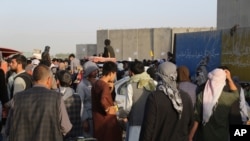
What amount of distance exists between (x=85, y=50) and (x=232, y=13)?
1092 inches

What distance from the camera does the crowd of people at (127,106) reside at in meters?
5.72

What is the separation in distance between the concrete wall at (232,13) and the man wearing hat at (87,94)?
70.7 feet

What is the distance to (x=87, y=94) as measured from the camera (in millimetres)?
8523

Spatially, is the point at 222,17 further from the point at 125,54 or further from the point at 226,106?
the point at 226,106

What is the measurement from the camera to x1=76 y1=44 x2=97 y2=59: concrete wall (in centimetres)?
5723

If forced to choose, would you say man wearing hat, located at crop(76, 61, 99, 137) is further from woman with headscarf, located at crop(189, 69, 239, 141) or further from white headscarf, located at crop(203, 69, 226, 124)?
white headscarf, located at crop(203, 69, 226, 124)

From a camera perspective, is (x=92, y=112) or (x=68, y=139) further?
(x=92, y=112)

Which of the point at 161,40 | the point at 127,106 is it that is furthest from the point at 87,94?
the point at 161,40

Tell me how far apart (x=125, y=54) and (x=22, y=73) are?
150 feet

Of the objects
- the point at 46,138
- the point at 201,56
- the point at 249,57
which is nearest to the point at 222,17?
the point at 201,56

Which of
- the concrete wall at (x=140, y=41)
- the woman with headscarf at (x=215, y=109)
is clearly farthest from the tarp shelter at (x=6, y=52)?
the concrete wall at (x=140, y=41)

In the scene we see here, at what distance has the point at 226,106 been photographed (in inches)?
278

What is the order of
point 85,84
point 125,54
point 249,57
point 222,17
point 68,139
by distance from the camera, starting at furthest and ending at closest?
1. point 125,54
2. point 222,17
3. point 249,57
4. point 85,84
5. point 68,139

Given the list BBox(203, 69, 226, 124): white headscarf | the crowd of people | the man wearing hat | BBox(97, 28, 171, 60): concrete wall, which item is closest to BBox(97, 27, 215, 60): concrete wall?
BBox(97, 28, 171, 60): concrete wall
